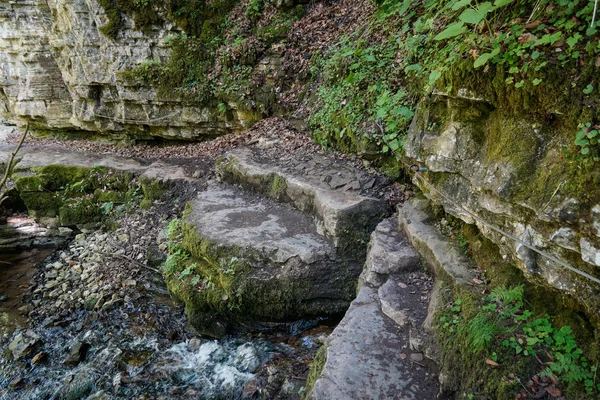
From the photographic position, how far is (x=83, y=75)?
11.9 meters

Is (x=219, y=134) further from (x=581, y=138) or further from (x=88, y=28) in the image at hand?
(x=581, y=138)

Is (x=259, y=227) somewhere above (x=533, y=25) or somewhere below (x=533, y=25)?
below

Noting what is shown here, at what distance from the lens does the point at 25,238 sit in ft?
31.1

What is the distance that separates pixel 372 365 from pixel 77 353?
4.67 meters

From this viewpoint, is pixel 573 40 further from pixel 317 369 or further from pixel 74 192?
pixel 74 192

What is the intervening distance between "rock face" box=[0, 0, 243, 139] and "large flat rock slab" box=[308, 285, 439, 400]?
801 cm

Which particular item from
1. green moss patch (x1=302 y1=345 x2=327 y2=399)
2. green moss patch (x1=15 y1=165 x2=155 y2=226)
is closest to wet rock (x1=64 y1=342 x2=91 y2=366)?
green moss patch (x1=302 y1=345 x2=327 y2=399)

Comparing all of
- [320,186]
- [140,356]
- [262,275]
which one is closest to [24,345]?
[140,356]

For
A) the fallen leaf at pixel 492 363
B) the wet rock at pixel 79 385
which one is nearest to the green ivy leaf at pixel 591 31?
the fallen leaf at pixel 492 363

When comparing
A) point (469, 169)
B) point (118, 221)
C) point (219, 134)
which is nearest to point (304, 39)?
point (219, 134)

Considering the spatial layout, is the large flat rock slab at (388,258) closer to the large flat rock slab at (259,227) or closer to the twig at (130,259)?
the large flat rock slab at (259,227)

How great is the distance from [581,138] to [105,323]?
23.0 feet

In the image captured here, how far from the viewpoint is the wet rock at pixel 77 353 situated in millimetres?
5570

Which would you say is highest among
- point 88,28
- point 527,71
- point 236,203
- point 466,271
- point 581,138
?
point 88,28
